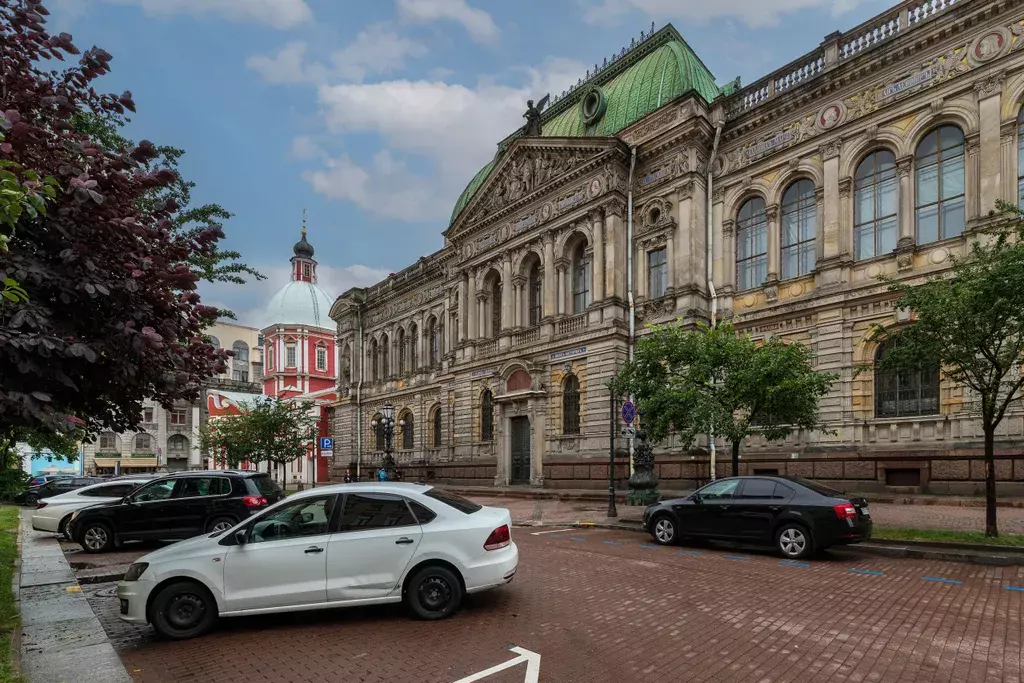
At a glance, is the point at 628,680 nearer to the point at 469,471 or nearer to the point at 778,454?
the point at 778,454

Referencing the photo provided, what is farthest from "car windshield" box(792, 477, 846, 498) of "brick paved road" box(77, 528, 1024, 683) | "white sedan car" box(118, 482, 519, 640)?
"white sedan car" box(118, 482, 519, 640)

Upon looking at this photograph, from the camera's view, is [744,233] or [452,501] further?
[744,233]

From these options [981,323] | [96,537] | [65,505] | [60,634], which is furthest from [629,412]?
[65,505]

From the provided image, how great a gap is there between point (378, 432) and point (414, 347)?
813 centimetres

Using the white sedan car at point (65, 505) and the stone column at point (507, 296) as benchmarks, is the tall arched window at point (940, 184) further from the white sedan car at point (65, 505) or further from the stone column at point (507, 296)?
the white sedan car at point (65, 505)

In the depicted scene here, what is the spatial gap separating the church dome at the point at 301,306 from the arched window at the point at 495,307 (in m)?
35.9

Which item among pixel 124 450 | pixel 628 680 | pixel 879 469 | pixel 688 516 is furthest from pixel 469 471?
pixel 124 450

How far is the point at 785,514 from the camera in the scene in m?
10.8

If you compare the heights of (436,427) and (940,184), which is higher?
(940,184)

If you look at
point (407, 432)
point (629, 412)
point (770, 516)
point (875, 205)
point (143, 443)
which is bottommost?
point (143, 443)

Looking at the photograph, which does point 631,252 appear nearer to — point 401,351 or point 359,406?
point 401,351

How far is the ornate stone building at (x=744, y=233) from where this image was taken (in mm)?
18938

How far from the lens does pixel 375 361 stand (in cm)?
4675

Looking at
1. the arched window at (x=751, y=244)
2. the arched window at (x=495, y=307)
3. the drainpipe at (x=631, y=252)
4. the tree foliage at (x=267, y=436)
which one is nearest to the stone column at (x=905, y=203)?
the arched window at (x=751, y=244)
